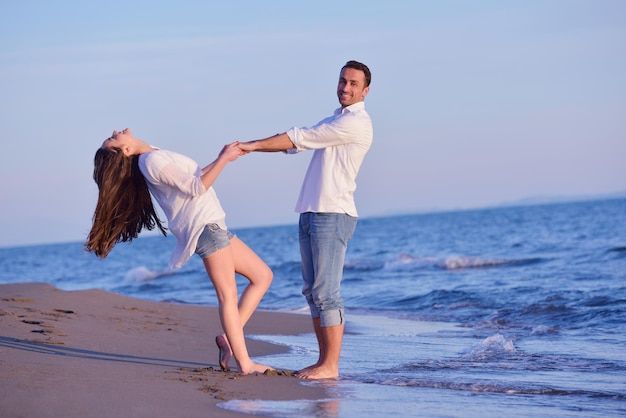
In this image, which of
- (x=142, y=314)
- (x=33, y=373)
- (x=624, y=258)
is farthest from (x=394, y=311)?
(x=624, y=258)

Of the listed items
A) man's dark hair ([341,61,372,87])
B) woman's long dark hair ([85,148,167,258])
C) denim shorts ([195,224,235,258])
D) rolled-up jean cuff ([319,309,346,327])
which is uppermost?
man's dark hair ([341,61,372,87])

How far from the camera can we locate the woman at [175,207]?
4918 mm

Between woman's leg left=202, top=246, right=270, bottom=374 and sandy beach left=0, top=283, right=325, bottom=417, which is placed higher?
woman's leg left=202, top=246, right=270, bottom=374

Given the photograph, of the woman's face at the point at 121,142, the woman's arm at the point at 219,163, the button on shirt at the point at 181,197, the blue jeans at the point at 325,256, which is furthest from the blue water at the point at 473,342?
the woman's face at the point at 121,142

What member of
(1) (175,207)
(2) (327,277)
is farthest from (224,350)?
(1) (175,207)

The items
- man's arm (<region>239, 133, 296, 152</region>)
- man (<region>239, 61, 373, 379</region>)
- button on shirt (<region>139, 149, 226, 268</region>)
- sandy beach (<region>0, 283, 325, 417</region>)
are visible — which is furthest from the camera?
man (<region>239, 61, 373, 379</region>)

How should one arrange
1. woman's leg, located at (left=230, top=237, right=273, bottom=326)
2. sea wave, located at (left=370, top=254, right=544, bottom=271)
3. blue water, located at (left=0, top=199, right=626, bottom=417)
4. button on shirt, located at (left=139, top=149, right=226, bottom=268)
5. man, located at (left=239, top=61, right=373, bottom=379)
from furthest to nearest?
sea wave, located at (left=370, top=254, right=544, bottom=271) → woman's leg, located at (left=230, top=237, right=273, bottom=326) → man, located at (left=239, top=61, right=373, bottom=379) → button on shirt, located at (left=139, top=149, right=226, bottom=268) → blue water, located at (left=0, top=199, right=626, bottom=417)

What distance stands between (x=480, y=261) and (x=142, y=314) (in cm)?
1395

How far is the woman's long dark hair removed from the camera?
5031 mm

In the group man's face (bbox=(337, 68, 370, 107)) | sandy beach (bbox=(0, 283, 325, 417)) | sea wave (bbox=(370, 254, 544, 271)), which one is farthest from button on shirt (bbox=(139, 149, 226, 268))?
sea wave (bbox=(370, 254, 544, 271))

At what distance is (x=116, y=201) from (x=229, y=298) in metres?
0.97

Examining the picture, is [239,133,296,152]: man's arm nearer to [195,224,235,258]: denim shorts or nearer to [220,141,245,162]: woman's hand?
[220,141,245,162]: woman's hand

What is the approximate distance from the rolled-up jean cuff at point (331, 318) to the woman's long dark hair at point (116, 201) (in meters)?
1.19

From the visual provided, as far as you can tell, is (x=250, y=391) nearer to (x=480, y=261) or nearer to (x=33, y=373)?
(x=33, y=373)
